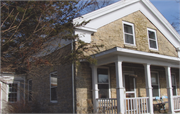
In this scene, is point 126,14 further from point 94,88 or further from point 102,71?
point 94,88

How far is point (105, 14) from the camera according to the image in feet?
33.9

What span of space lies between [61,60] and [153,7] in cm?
906

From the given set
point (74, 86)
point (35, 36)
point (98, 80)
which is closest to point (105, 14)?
point (98, 80)

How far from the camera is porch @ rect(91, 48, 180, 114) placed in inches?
315

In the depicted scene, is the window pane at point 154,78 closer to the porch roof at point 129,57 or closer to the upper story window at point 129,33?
the porch roof at point 129,57

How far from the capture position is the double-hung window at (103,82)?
950cm

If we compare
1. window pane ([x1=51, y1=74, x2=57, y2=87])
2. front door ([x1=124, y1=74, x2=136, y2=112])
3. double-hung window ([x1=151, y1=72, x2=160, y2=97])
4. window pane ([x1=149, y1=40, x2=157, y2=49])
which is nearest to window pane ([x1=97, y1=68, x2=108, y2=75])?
front door ([x1=124, y1=74, x2=136, y2=112])

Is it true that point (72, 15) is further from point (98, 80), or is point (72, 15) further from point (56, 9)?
point (98, 80)

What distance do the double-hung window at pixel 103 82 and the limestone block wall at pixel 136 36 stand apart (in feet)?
3.63

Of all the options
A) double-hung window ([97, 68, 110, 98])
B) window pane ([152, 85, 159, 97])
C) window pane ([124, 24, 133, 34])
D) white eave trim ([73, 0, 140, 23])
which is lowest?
window pane ([152, 85, 159, 97])

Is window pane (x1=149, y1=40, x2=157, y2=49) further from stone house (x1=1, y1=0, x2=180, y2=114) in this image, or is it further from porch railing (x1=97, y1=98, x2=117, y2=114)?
porch railing (x1=97, y1=98, x2=117, y2=114)

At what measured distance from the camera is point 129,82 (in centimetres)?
1077

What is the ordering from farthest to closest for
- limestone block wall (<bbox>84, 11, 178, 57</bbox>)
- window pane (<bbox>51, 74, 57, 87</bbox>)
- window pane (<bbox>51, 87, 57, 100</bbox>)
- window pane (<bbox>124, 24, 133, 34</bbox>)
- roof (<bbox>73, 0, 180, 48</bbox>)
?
window pane (<bbox>124, 24, 133, 34</bbox>) → window pane (<bbox>51, 74, 57, 87</bbox>) → window pane (<bbox>51, 87, 57, 100</bbox>) → limestone block wall (<bbox>84, 11, 178, 57</bbox>) → roof (<bbox>73, 0, 180, 48</bbox>)

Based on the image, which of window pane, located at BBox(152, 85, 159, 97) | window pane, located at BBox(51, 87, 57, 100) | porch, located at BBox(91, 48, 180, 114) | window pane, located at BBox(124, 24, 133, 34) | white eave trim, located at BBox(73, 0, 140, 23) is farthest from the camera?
window pane, located at BBox(152, 85, 159, 97)
